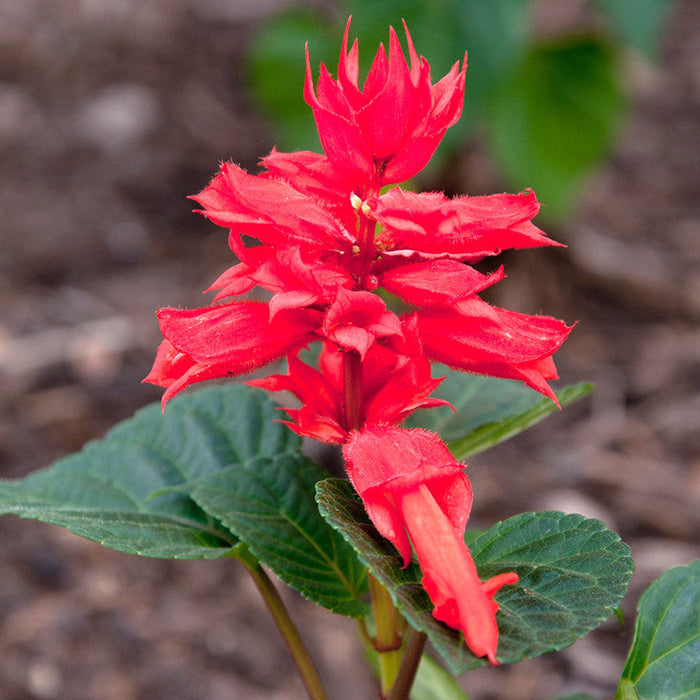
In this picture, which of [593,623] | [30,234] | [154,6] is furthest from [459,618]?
[154,6]

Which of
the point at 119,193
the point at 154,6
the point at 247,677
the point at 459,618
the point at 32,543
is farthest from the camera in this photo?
the point at 154,6

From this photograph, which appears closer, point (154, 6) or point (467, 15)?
point (467, 15)

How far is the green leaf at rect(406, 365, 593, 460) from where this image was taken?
92 cm

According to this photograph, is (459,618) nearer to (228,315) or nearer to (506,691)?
(228,315)

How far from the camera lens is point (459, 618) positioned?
0.61 m

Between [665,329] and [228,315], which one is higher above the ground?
[228,315]

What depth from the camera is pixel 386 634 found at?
911 millimetres

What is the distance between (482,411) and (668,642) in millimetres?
375

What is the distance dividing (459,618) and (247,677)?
1.26 meters

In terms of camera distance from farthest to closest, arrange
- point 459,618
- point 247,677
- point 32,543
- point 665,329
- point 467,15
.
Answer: point 665,329 < point 467,15 < point 32,543 < point 247,677 < point 459,618

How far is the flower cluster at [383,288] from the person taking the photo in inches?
25.9

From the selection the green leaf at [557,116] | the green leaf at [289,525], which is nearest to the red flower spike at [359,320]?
the green leaf at [289,525]

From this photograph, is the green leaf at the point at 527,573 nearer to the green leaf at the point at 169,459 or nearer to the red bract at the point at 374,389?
the red bract at the point at 374,389

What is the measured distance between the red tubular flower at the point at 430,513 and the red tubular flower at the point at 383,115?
0.23 metres
